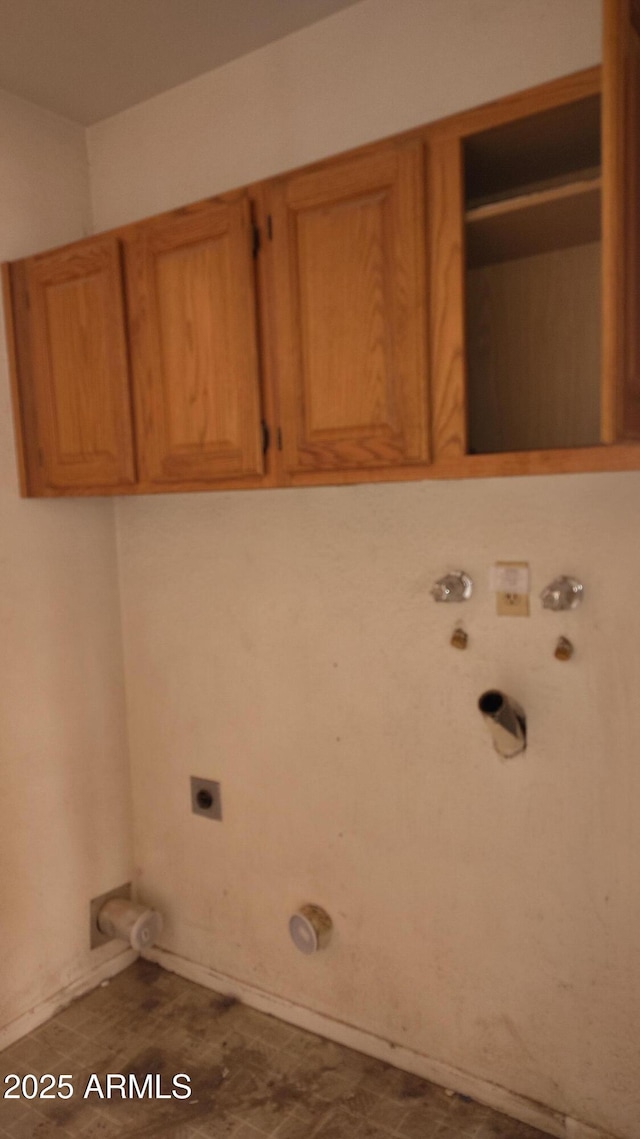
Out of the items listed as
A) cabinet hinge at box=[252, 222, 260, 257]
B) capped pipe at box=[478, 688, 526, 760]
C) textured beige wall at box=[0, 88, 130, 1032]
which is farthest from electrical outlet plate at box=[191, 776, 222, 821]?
cabinet hinge at box=[252, 222, 260, 257]

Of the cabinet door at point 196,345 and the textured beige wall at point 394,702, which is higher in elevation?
the cabinet door at point 196,345

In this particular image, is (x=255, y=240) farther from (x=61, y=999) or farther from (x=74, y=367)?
(x=61, y=999)

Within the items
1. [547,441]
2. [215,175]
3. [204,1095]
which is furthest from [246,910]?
[215,175]

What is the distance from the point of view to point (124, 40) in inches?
68.8

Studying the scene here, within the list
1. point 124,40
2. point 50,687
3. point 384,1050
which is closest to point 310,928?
point 384,1050

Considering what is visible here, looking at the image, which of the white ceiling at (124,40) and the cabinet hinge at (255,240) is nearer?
the cabinet hinge at (255,240)

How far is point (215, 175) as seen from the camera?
1.91 m

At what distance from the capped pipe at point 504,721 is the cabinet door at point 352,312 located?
1.75 ft

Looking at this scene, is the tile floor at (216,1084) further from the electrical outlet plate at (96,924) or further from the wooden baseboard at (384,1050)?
the electrical outlet plate at (96,924)

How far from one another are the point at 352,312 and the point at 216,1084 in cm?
180

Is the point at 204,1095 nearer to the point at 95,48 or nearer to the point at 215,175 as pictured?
the point at 215,175

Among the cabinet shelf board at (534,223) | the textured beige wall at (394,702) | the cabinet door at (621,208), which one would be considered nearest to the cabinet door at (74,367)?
the textured beige wall at (394,702)

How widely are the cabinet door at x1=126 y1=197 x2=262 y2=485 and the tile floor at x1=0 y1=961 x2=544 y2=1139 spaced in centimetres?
145

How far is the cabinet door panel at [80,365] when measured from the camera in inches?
68.7
